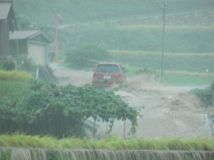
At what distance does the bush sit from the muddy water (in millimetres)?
18033

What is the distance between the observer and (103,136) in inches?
304

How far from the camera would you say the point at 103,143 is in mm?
5770

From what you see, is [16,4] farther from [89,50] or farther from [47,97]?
[47,97]

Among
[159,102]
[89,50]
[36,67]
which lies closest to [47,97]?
[159,102]

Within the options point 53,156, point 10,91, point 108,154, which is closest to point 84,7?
point 10,91

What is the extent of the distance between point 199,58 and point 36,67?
11410mm

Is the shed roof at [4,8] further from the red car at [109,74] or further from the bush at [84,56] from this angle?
the bush at [84,56]

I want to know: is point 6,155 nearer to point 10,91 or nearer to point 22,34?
point 10,91

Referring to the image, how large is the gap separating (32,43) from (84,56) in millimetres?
4938

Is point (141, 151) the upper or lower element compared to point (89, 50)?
lower

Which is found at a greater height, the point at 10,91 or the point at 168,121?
the point at 10,91

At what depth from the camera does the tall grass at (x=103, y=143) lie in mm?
5254

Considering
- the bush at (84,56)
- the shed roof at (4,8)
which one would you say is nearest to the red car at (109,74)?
the shed roof at (4,8)

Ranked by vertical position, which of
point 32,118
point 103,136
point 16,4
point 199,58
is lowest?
point 103,136
